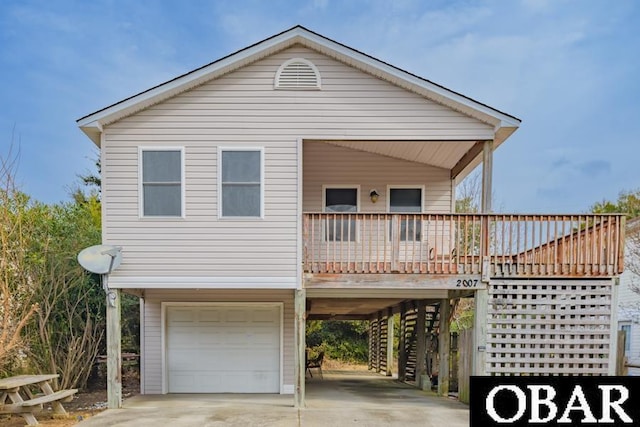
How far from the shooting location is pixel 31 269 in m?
9.72

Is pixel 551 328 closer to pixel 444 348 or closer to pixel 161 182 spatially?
pixel 444 348

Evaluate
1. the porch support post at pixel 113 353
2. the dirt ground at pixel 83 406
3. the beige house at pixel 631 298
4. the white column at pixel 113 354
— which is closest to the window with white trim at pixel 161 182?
the porch support post at pixel 113 353

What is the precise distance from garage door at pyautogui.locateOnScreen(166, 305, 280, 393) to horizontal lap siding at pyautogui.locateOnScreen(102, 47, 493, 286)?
2.06m

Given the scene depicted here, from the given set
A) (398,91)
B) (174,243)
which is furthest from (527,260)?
(174,243)

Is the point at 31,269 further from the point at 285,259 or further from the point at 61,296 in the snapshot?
the point at 285,259

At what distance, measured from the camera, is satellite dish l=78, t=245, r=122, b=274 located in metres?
7.45

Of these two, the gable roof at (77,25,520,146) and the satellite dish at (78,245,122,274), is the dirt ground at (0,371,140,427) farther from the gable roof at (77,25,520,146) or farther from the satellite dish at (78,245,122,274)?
the gable roof at (77,25,520,146)

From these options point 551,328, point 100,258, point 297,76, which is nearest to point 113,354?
point 100,258

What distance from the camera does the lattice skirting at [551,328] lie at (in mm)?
7406

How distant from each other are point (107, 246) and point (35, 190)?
3.78 m

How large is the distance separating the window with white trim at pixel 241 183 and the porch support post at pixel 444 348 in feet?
15.6

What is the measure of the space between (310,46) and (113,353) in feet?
20.9

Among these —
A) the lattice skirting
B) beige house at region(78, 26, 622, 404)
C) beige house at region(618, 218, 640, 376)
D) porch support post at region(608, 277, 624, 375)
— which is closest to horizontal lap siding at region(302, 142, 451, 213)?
beige house at region(78, 26, 622, 404)

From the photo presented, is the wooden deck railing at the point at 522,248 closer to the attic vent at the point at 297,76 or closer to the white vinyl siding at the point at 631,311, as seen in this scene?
the attic vent at the point at 297,76
